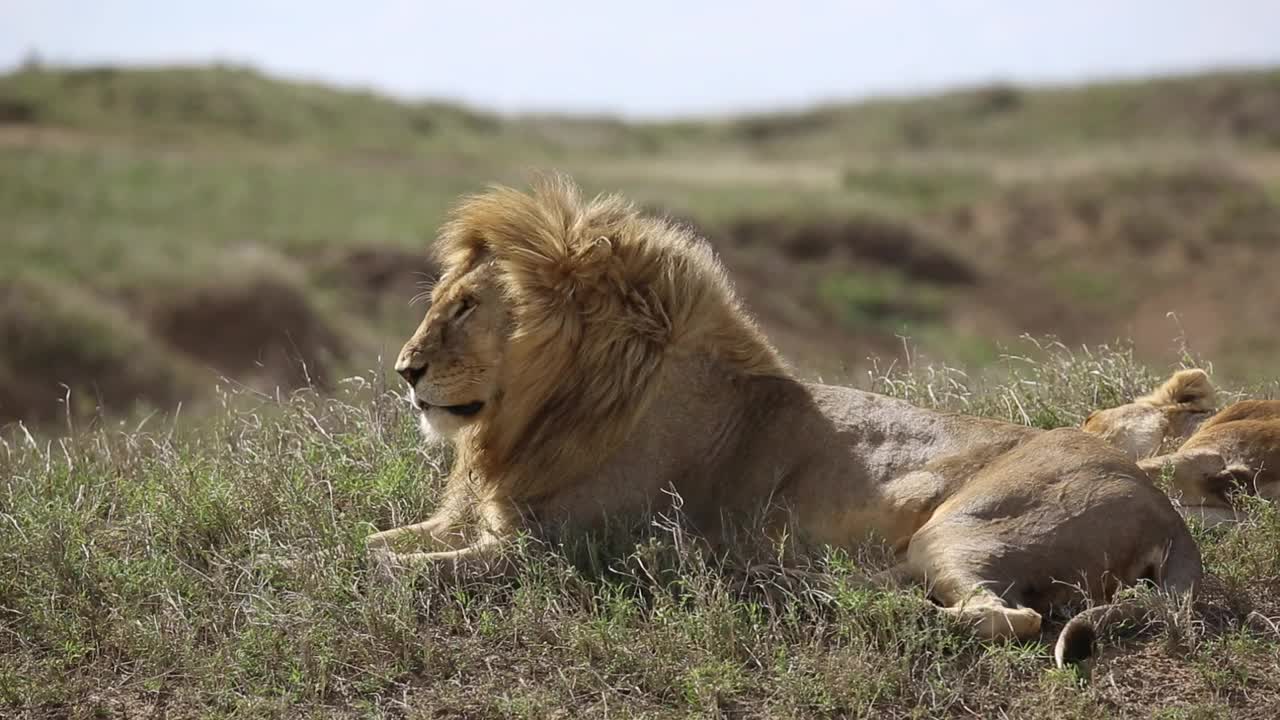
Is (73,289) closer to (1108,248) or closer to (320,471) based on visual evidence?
(320,471)

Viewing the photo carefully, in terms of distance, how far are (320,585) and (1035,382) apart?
326cm

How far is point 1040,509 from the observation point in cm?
434

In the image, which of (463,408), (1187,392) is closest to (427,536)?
(463,408)

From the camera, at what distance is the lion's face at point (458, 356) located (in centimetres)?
498

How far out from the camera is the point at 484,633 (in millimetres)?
4438

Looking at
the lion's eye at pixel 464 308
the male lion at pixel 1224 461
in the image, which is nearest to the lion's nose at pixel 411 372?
the lion's eye at pixel 464 308

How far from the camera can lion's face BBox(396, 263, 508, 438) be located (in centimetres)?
498

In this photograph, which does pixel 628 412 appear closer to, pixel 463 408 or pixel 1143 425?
pixel 463 408

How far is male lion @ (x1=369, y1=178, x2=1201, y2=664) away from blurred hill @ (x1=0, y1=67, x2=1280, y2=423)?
7716 millimetres

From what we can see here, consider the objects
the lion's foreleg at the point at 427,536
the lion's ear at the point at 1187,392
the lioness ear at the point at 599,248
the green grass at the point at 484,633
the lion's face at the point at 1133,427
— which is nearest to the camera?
the green grass at the point at 484,633

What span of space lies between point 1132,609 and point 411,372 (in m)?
2.33

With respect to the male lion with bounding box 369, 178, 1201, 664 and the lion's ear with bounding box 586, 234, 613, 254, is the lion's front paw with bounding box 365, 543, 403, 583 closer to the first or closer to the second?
the male lion with bounding box 369, 178, 1201, 664

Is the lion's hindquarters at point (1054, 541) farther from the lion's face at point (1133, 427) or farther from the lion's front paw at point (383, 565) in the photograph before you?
the lion's front paw at point (383, 565)

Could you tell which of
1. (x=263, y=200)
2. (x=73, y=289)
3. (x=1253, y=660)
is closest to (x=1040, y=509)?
(x=1253, y=660)
